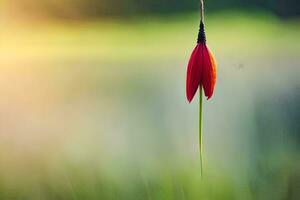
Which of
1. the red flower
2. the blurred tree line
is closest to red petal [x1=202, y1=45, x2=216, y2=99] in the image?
the red flower

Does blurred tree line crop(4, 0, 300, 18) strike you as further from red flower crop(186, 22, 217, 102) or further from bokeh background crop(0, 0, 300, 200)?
red flower crop(186, 22, 217, 102)

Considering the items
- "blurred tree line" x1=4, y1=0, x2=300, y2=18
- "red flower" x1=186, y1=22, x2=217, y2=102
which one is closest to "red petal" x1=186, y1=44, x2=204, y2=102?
"red flower" x1=186, y1=22, x2=217, y2=102

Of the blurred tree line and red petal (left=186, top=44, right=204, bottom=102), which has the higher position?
the blurred tree line

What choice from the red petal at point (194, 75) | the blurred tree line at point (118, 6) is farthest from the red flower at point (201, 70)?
the blurred tree line at point (118, 6)

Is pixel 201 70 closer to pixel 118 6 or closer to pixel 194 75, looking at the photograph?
pixel 194 75

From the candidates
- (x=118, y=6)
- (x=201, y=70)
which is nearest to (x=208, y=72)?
(x=201, y=70)
